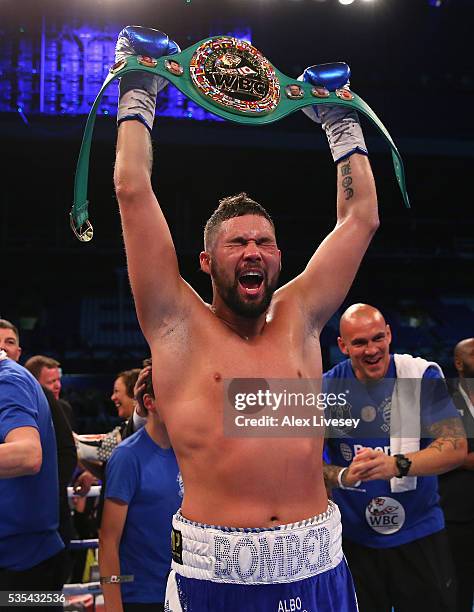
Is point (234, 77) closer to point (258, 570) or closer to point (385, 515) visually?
point (258, 570)

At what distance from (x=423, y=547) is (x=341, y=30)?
5.85 m

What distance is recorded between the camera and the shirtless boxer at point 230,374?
1350 mm

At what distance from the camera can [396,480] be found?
2391 mm

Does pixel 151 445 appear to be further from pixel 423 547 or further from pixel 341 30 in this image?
pixel 341 30

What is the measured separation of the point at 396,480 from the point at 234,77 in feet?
5.13

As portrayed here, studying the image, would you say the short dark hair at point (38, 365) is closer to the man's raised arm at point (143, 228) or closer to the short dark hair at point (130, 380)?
the short dark hair at point (130, 380)

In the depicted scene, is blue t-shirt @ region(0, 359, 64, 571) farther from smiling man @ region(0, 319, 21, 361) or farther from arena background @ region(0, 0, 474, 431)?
arena background @ region(0, 0, 474, 431)

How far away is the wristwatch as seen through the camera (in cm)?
219

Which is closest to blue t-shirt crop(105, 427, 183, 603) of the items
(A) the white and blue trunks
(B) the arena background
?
(A) the white and blue trunks

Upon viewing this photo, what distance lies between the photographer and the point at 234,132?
871 centimetres

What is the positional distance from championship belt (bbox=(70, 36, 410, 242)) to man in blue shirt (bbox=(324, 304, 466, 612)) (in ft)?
3.51

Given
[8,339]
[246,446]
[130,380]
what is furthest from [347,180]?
[130,380]

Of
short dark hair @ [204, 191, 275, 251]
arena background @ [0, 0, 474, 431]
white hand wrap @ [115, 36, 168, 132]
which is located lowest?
short dark hair @ [204, 191, 275, 251]
